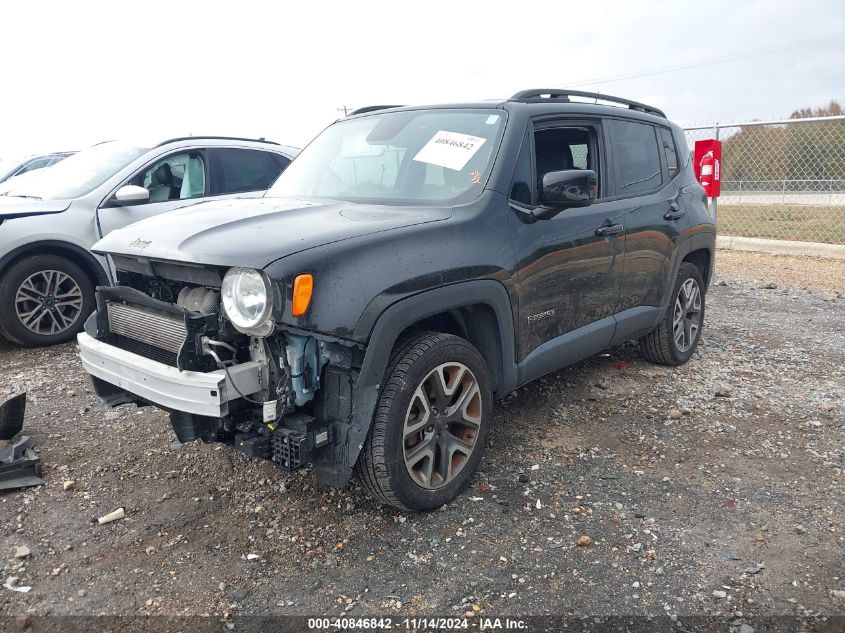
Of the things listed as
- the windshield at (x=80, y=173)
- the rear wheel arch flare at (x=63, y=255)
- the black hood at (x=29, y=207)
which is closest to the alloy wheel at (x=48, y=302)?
the rear wheel arch flare at (x=63, y=255)

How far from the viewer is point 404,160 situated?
373cm

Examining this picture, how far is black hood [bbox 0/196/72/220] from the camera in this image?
5586mm

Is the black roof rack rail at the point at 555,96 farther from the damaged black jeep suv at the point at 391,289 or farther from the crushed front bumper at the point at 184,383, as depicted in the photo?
the crushed front bumper at the point at 184,383

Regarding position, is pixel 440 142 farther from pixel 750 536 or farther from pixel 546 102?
pixel 750 536

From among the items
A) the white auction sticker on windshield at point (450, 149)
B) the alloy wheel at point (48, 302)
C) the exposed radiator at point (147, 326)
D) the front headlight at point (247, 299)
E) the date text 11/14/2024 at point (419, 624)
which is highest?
the white auction sticker on windshield at point (450, 149)

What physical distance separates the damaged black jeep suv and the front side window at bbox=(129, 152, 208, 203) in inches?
94.0

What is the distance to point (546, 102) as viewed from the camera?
12.8 ft

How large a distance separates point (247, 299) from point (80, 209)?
403 centimetres

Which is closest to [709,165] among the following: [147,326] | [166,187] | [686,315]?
[686,315]

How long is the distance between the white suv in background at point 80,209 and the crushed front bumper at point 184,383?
2660mm

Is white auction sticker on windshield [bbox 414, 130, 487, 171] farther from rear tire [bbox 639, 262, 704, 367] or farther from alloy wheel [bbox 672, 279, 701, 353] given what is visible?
alloy wheel [bbox 672, 279, 701, 353]

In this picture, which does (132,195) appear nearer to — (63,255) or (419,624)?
(63,255)

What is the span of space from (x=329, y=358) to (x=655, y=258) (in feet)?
9.18

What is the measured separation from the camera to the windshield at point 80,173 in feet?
19.8
